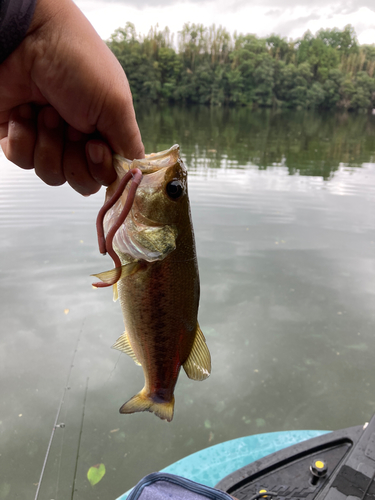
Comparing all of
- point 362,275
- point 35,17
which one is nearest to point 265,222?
point 362,275

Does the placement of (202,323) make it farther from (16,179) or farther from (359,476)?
(16,179)

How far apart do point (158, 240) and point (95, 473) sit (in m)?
2.63

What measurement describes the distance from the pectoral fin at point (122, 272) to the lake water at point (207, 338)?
247 cm

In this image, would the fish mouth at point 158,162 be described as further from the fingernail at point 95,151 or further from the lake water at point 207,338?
the lake water at point 207,338

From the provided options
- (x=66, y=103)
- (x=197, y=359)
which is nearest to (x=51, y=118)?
(x=66, y=103)

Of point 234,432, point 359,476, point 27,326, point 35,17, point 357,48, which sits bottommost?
point 234,432

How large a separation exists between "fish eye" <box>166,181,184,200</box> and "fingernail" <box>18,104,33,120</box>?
2.61ft

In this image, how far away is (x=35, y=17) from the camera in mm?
1078

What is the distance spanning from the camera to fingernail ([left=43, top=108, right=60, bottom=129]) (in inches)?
57.7

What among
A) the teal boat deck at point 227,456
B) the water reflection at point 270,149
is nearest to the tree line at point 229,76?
the water reflection at point 270,149

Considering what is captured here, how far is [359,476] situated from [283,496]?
1.85 ft

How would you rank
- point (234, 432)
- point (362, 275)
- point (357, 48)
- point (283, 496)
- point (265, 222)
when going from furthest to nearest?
point (357, 48) < point (265, 222) < point (362, 275) < point (234, 432) < point (283, 496)

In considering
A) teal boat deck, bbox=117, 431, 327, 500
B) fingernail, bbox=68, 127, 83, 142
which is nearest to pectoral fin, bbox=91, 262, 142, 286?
fingernail, bbox=68, 127, 83, 142

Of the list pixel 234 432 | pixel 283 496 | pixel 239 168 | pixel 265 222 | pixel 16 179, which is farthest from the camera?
pixel 239 168
